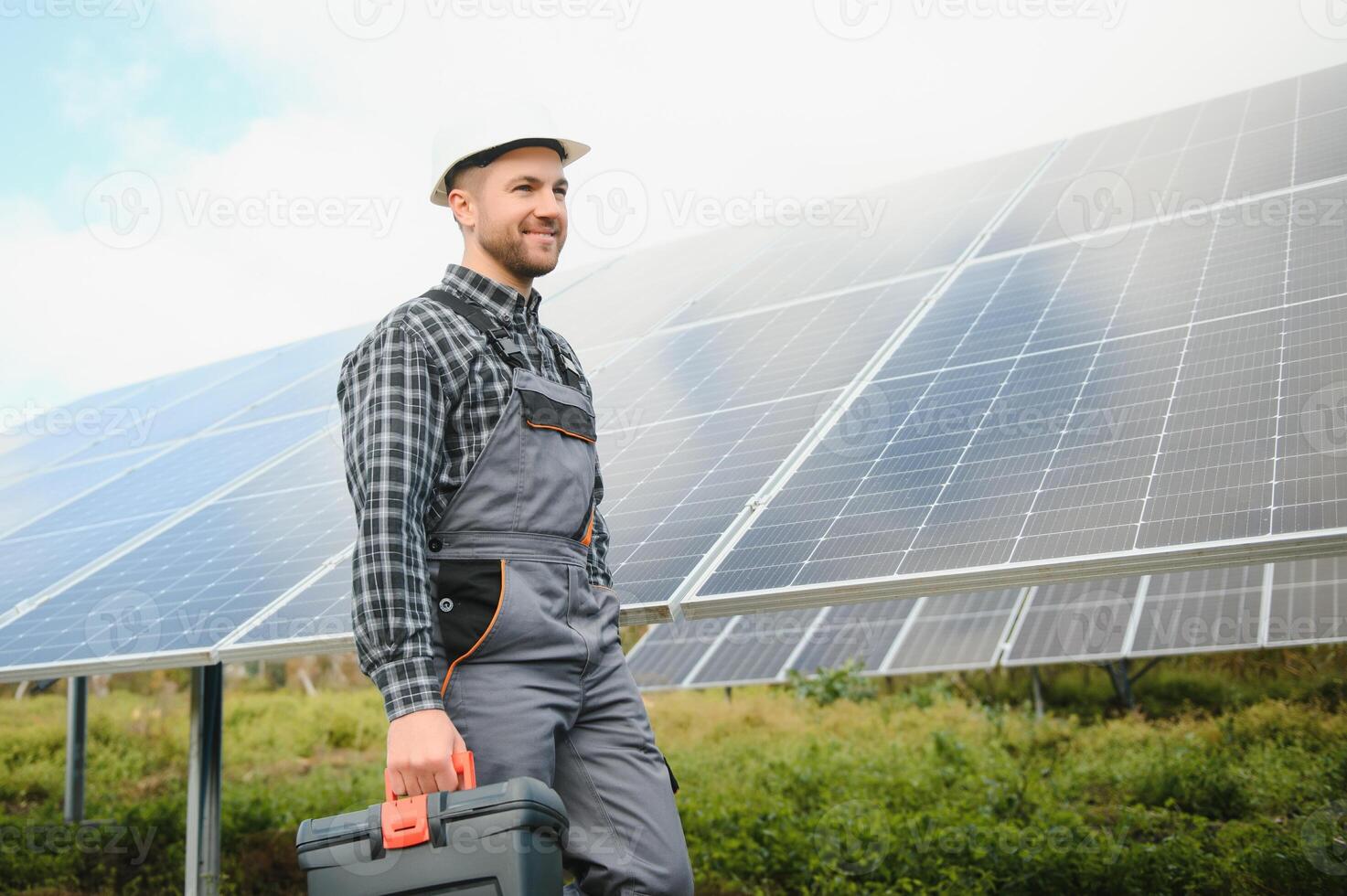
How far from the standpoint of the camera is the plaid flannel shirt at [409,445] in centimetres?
249

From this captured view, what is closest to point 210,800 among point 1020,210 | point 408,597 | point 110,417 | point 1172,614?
point 408,597

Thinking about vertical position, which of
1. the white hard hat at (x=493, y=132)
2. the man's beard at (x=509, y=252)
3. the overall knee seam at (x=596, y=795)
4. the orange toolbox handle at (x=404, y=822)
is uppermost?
the white hard hat at (x=493, y=132)

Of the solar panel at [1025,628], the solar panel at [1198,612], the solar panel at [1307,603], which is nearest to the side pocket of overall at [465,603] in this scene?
the solar panel at [1025,628]

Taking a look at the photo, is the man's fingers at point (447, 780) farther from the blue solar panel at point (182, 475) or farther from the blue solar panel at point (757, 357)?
the blue solar panel at point (182, 475)

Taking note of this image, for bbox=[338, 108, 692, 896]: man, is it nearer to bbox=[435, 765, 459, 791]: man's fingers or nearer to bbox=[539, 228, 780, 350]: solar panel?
bbox=[435, 765, 459, 791]: man's fingers

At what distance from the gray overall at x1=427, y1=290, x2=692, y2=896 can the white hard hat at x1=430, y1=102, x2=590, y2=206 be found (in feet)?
1.18

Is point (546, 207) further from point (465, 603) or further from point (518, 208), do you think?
point (465, 603)

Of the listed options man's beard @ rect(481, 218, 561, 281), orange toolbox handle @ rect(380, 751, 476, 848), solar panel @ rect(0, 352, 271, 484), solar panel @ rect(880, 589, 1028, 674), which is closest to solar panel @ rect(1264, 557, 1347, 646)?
solar panel @ rect(880, 589, 1028, 674)

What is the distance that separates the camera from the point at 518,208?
9.67ft

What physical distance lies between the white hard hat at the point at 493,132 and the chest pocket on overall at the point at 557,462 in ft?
2.04

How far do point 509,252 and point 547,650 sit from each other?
1.01 m

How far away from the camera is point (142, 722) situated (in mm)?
20109

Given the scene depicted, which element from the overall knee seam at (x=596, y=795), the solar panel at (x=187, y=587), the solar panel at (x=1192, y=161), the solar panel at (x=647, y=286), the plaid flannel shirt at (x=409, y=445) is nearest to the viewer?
the plaid flannel shirt at (x=409, y=445)

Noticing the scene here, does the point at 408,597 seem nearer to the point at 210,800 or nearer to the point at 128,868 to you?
the point at 210,800
